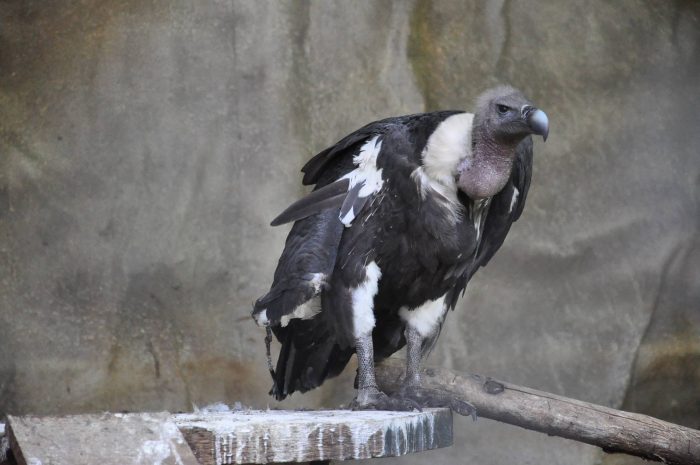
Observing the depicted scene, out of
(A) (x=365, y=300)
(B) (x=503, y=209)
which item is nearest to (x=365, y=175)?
(A) (x=365, y=300)

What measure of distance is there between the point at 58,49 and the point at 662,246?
10.1 ft

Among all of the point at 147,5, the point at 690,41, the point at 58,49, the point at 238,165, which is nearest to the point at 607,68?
the point at 690,41

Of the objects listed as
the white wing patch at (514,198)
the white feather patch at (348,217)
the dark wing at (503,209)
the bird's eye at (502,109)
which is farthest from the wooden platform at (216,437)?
the bird's eye at (502,109)

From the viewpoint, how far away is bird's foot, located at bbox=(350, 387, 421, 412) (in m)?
3.65

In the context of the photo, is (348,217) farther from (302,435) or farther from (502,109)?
(302,435)

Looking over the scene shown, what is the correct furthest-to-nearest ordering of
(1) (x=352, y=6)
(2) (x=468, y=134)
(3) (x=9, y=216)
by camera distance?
(1) (x=352, y=6)
(3) (x=9, y=216)
(2) (x=468, y=134)

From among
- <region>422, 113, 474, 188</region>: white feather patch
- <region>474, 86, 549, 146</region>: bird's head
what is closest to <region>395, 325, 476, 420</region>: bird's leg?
<region>422, 113, 474, 188</region>: white feather patch

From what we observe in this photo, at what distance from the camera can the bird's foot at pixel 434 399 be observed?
3.69 metres

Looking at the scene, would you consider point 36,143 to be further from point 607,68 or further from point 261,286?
point 607,68

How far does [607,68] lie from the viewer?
18.2 feet

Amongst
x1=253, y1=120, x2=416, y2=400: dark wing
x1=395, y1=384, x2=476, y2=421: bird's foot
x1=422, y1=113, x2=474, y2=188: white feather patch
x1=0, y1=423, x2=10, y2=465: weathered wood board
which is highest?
x1=422, y1=113, x2=474, y2=188: white feather patch

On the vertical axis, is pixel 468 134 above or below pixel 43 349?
above

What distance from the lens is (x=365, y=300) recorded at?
3.79m

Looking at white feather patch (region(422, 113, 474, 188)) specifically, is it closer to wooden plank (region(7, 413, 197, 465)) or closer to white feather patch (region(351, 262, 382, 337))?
white feather patch (region(351, 262, 382, 337))
